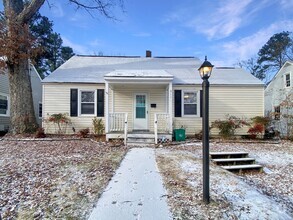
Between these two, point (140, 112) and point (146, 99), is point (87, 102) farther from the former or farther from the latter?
point (146, 99)

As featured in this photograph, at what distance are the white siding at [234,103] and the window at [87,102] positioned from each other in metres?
5.55

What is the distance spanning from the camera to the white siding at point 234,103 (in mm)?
11750

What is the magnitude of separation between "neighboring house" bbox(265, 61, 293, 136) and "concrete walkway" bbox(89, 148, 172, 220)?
1145cm

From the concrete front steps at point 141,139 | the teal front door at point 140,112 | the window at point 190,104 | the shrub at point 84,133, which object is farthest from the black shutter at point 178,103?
the shrub at point 84,133

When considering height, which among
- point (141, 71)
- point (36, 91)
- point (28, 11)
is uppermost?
point (28, 11)

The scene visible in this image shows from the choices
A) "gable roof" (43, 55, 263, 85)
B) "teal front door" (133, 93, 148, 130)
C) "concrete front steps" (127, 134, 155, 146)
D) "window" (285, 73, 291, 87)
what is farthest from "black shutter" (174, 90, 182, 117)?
"window" (285, 73, 291, 87)

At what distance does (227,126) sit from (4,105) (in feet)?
47.0

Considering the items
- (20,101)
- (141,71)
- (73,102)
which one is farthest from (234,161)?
(20,101)

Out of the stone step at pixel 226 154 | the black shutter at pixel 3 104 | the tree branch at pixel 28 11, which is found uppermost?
the tree branch at pixel 28 11

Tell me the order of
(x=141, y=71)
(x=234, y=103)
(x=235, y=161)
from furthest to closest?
(x=234, y=103) → (x=141, y=71) → (x=235, y=161)

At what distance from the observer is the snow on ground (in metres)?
3.36

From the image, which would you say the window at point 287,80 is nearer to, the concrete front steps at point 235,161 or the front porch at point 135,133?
the front porch at point 135,133

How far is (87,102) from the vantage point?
11.7 metres

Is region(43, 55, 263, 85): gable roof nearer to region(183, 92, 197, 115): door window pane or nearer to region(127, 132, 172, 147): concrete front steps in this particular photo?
region(183, 92, 197, 115): door window pane
